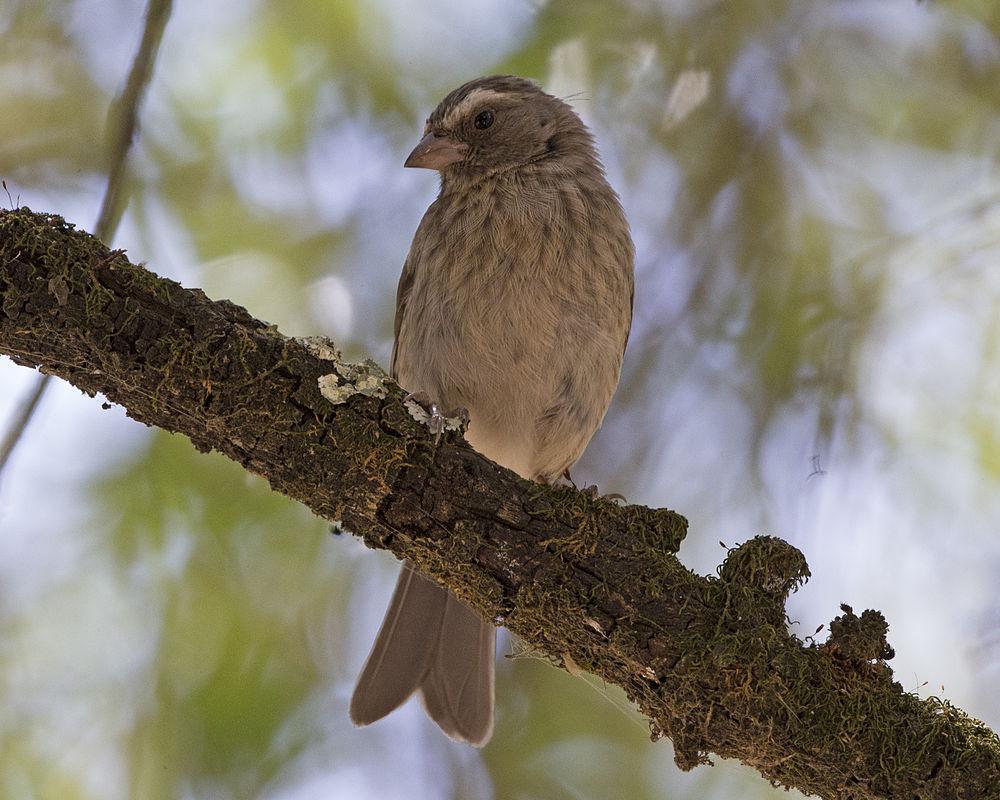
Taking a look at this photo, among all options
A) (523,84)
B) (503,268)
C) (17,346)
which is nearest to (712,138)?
(523,84)

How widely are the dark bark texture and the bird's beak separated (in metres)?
1.78

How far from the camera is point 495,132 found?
14.3 ft

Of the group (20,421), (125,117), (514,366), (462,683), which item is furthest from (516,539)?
(125,117)

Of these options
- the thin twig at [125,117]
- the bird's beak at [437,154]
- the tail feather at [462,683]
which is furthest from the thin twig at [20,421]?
the bird's beak at [437,154]

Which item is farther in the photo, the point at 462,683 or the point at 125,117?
the point at 462,683

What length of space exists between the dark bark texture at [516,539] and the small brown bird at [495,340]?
1.04m

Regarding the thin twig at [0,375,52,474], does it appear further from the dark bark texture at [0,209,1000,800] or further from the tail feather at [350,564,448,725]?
the tail feather at [350,564,448,725]

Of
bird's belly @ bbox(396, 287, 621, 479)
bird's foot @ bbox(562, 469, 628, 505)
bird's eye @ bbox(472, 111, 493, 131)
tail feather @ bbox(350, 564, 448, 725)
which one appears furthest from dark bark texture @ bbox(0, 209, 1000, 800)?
bird's eye @ bbox(472, 111, 493, 131)

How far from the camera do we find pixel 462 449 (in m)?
2.80

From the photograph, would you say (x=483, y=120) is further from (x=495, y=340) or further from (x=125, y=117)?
(x=125, y=117)

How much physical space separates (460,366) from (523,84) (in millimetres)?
1432

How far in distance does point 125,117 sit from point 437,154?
1.25 m

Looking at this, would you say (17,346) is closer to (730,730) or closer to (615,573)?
(615,573)

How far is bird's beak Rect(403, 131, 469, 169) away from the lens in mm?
4309
